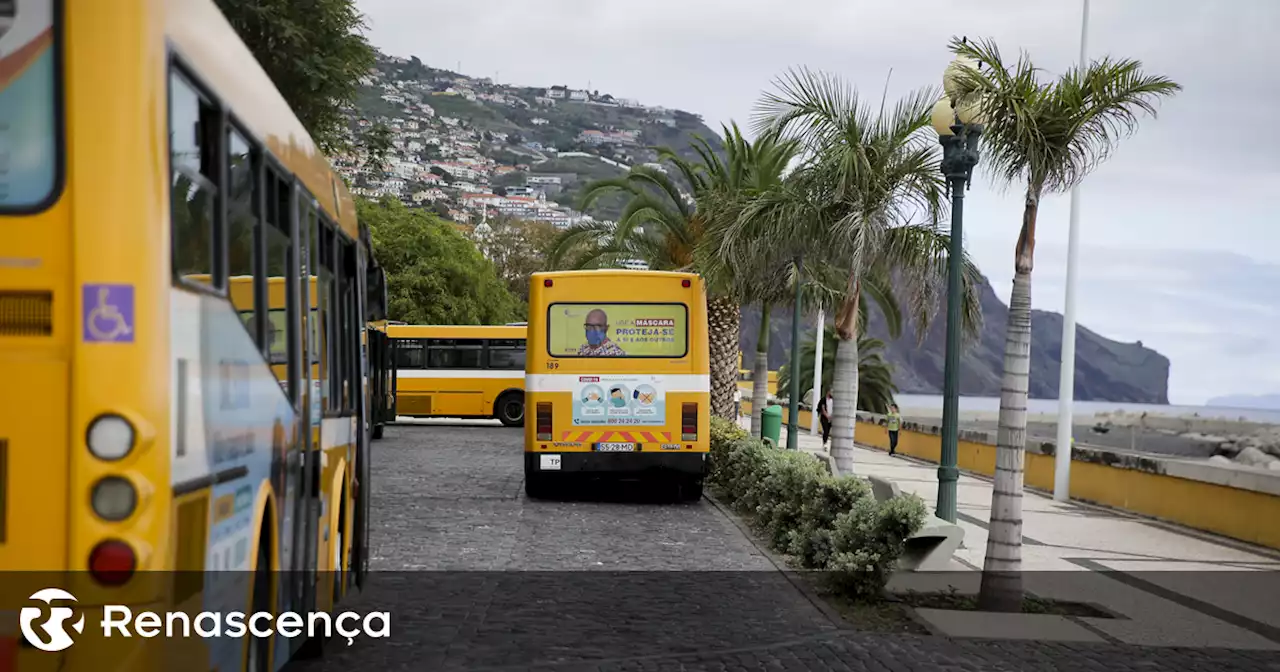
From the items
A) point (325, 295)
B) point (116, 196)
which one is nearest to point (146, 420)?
point (116, 196)

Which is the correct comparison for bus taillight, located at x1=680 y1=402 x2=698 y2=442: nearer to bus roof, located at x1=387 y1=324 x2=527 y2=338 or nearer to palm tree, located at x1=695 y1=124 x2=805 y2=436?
palm tree, located at x1=695 y1=124 x2=805 y2=436

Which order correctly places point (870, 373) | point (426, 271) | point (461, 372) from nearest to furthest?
point (461, 372), point (870, 373), point (426, 271)

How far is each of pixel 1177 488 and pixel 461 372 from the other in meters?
26.6

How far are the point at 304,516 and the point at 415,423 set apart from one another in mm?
39859

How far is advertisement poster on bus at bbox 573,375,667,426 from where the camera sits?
765 inches

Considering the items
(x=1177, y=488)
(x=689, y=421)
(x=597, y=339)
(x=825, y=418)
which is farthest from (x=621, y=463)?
(x=825, y=418)

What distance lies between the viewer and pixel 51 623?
4125 millimetres

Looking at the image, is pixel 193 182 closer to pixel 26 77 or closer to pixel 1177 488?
pixel 26 77

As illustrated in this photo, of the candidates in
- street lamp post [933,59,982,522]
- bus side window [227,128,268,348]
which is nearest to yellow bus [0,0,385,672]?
bus side window [227,128,268,348]

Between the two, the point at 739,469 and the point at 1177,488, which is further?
the point at 1177,488

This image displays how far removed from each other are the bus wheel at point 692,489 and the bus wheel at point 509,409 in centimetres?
2293

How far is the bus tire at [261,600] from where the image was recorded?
18.6 feet

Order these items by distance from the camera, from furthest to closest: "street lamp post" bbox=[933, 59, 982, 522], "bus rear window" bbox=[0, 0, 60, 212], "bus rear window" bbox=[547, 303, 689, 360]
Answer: "bus rear window" bbox=[547, 303, 689, 360]
"street lamp post" bbox=[933, 59, 982, 522]
"bus rear window" bbox=[0, 0, 60, 212]

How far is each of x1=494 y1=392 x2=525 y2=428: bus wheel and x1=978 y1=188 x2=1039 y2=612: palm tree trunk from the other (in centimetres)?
3230
